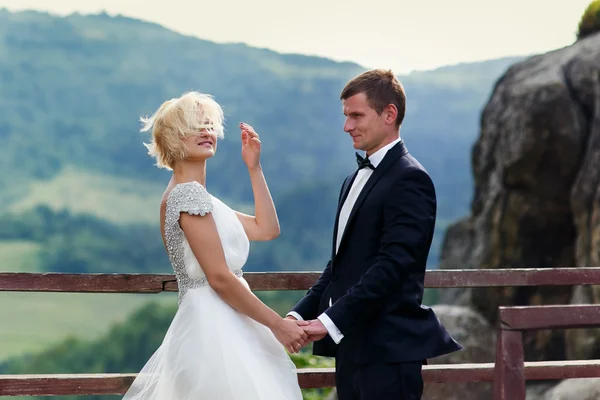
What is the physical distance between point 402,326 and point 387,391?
23cm

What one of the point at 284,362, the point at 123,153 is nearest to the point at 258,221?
the point at 284,362

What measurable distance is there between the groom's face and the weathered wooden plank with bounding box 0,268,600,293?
0.93 m

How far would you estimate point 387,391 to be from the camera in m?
2.89

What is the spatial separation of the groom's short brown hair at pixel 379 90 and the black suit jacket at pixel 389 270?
160 mm

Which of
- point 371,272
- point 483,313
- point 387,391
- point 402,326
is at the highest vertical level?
point 371,272

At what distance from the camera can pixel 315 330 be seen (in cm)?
296

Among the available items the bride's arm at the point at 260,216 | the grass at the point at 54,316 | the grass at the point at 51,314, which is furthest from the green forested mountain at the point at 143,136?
the bride's arm at the point at 260,216

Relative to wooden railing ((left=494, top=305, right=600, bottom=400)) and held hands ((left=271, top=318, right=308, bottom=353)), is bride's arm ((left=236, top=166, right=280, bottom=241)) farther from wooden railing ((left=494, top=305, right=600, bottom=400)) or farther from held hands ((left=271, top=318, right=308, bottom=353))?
wooden railing ((left=494, top=305, right=600, bottom=400))

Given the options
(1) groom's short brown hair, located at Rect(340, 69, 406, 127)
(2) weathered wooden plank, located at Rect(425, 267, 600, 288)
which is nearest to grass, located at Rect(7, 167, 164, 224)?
(2) weathered wooden plank, located at Rect(425, 267, 600, 288)

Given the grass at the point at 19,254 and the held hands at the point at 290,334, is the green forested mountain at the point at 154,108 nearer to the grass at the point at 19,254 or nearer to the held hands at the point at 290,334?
the grass at the point at 19,254

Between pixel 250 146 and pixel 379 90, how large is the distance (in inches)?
23.5

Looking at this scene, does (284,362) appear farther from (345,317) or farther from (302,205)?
(302,205)

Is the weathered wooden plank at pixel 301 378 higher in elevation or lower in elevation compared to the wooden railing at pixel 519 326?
lower

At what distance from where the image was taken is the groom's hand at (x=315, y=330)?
2.95 m
